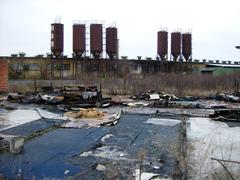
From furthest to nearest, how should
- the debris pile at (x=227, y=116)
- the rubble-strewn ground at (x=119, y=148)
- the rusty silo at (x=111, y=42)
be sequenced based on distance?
the rusty silo at (x=111, y=42)
the debris pile at (x=227, y=116)
the rubble-strewn ground at (x=119, y=148)

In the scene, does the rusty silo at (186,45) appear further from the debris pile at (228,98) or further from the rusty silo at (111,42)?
the debris pile at (228,98)

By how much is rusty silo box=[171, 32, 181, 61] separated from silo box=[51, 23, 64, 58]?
60.0 feet

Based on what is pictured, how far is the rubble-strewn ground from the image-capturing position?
644 centimetres

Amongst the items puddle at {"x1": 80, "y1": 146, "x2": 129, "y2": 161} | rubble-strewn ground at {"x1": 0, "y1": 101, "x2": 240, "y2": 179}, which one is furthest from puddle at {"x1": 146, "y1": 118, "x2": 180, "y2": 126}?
puddle at {"x1": 80, "y1": 146, "x2": 129, "y2": 161}

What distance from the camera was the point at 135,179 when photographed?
19.5ft

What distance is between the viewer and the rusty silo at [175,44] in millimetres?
57688

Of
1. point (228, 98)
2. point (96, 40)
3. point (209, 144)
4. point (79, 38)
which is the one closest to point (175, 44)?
point (96, 40)

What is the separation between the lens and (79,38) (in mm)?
49125

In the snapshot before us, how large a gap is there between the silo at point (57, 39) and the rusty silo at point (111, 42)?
6.45 meters

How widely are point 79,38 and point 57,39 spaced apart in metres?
3.01

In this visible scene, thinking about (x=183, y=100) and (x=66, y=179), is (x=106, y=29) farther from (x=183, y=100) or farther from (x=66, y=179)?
(x=66, y=179)

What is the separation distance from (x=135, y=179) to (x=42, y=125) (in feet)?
21.0

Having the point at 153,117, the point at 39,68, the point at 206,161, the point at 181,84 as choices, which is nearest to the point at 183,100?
the point at 181,84

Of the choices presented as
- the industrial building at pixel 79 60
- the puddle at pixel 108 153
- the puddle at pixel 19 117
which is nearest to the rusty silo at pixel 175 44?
the industrial building at pixel 79 60
